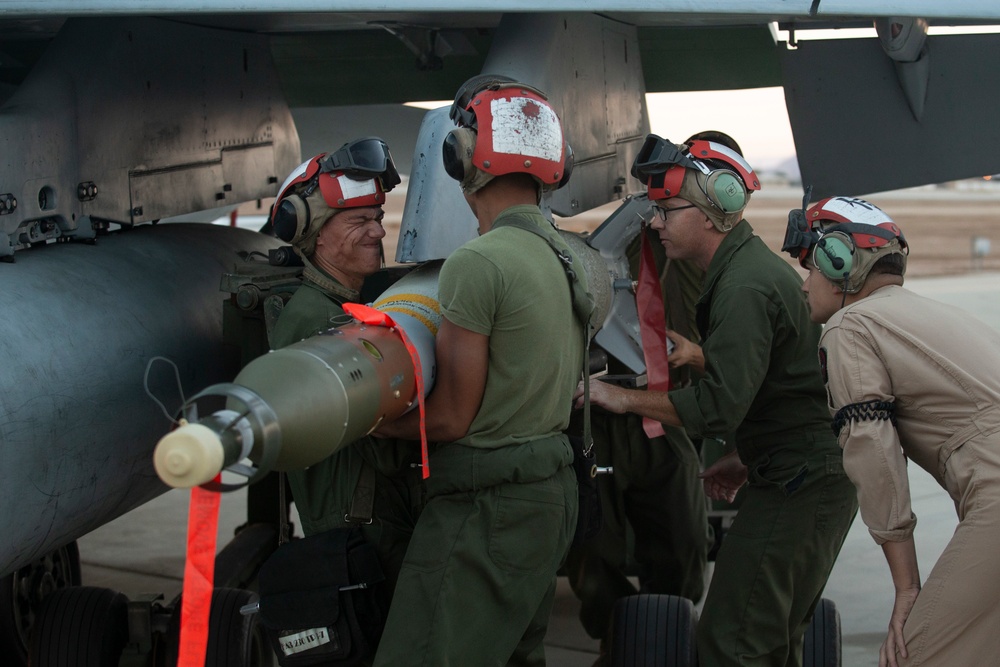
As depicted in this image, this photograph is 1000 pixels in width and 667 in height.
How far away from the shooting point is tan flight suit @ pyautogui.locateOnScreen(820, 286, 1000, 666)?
2826mm

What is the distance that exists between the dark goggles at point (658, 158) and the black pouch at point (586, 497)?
101 cm

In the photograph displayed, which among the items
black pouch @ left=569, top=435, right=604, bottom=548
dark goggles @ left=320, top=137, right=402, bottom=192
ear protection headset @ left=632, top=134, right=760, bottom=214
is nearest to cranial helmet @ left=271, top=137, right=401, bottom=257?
dark goggles @ left=320, top=137, right=402, bottom=192

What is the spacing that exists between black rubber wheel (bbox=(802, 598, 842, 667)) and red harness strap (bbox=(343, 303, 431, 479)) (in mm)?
1763

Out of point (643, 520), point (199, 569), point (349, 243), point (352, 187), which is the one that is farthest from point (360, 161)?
point (643, 520)

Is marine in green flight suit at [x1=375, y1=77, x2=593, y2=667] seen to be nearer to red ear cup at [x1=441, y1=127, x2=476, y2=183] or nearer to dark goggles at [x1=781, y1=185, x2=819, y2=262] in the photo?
red ear cup at [x1=441, y1=127, x2=476, y2=183]

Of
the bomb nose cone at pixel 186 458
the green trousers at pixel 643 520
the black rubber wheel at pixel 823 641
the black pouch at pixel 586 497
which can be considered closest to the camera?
the bomb nose cone at pixel 186 458

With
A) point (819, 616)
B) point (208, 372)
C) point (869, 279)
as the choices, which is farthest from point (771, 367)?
point (208, 372)

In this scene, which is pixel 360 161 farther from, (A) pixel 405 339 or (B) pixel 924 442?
(B) pixel 924 442

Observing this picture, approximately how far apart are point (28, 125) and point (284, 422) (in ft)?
6.20

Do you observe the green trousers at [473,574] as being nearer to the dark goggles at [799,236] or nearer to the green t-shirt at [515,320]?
the green t-shirt at [515,320]

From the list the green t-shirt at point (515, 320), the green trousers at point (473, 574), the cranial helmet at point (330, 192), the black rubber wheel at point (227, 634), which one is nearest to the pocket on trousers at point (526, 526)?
the green trousers at point (473, 574)

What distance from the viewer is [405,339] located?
9.07ft

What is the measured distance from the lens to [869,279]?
321 cm

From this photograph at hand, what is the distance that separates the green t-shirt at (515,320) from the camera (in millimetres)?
2779
